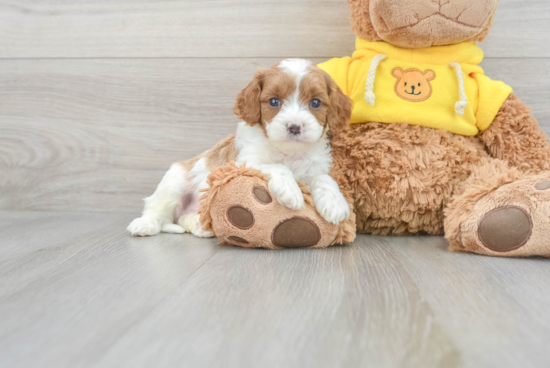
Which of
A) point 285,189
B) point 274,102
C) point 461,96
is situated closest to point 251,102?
point 274,102

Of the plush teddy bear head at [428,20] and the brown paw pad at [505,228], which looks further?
the plush teddy bear head at [428,20]

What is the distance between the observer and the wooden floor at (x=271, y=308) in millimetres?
666

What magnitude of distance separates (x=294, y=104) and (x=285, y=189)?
0.29 meters

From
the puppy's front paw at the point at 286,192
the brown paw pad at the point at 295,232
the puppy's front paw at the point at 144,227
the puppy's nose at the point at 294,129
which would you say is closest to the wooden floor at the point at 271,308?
the brown paw pad at the point at 295,232

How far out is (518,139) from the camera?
152 centimetres

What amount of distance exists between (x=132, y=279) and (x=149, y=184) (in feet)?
3.84

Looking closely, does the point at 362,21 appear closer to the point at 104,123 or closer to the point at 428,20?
the point at 428,20

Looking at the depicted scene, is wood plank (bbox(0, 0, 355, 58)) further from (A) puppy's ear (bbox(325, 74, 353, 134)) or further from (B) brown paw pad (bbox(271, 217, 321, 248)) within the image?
(B) brown paw pad (bbox(271, 217, 321, 248))

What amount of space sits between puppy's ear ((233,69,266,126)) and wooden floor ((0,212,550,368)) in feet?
1.42

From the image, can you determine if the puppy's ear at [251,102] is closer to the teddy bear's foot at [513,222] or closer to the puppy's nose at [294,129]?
the puppy's nose at [294,129]

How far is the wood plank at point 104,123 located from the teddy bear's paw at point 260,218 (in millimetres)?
809

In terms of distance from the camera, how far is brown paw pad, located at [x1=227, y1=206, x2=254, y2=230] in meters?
1.28

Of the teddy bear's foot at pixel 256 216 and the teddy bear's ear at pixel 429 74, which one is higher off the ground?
the teddy bear's ear at pixel 429 74

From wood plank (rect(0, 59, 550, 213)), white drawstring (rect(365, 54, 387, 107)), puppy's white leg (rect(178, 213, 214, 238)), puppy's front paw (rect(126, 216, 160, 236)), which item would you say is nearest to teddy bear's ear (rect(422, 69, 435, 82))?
white drawstring (rect(365, 54, 387, 107))
